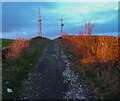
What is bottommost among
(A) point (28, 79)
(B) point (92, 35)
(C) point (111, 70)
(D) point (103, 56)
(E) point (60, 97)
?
(E) point (60, 97)

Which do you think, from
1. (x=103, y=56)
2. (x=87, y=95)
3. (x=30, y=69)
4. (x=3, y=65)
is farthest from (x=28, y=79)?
(x=103, y=56)

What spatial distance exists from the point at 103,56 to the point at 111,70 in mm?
1047

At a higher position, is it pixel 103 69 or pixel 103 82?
pixel 103 69

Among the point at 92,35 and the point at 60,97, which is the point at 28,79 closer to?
the point at 60,97

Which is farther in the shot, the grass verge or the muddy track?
the muddy track

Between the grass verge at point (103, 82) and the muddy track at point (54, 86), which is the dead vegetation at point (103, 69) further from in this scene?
the muddy track at point (54, 86)

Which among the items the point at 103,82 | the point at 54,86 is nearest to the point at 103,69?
the point at 103,82

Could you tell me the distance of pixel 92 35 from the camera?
358 inches

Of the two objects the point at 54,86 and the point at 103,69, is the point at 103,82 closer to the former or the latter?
the point at 103,69

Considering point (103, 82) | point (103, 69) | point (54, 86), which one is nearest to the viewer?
point (103, 82)

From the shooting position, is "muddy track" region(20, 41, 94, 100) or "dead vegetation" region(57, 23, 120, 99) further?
"muddy track" region(20, 41, 94, 100)

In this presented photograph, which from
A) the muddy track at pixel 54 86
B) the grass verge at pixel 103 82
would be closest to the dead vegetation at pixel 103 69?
the grass verge at pixel 103 82

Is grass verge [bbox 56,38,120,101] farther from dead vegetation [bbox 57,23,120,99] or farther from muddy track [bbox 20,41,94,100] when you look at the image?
muddy track [bbox 20,41,94,100]

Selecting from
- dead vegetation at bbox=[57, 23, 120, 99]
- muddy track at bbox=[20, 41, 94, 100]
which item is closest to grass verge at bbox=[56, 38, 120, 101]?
dead vegetation at bbox=[57, 23, 120, 99]
